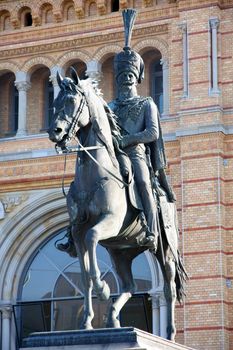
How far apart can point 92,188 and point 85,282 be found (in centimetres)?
89

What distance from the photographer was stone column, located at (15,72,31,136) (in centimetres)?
2344

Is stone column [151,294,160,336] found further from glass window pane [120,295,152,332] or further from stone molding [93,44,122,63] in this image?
stone molding [93,44,122,63]

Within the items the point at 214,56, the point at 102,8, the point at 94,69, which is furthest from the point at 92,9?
the point at 214,56

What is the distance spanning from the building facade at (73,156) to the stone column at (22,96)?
3 cm

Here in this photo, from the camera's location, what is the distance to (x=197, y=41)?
2184 cm

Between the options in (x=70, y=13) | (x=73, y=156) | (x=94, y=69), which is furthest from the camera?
(x=70, y=13)

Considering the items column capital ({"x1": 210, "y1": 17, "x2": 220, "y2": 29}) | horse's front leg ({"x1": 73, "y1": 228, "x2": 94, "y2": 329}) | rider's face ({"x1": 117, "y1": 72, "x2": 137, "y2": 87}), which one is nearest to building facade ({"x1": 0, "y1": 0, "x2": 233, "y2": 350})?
column capital ({"x1": 210, "y1": 17, "x2": 220, "y2": 29})

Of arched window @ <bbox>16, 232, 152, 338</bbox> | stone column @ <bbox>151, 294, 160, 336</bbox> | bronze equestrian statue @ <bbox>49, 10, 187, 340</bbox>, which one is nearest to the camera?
bronze equestrian statue @ <bbox>49, 10, 187, 340</bbox>

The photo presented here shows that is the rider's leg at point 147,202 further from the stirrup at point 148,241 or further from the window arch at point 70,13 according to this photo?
the window arch at point 70,13

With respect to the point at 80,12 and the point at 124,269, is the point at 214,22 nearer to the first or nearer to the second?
the point at 80,12

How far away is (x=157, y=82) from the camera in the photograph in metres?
23.2

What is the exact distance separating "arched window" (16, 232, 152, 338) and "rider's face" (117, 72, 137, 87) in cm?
1110

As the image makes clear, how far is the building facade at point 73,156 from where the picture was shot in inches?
814

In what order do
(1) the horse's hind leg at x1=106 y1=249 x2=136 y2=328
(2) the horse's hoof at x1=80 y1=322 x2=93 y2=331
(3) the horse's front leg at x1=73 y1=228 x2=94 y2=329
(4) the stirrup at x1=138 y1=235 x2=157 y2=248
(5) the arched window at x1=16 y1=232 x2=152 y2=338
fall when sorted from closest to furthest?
(2) the horse's hoof at x1=80 y1=322 x2=93 y2=331 → (3) the horse's front leg at x1=73 y1=228 x2=94 y2=329 → (4) the stirrup at x1=138 y1=235 x2=157 y2=248 → (1) the horse's hind leg at x1=106 y1=249 x2=136 y2=328 → (5) the arched window at x1=16 y1=232 x2=152 y2=338
